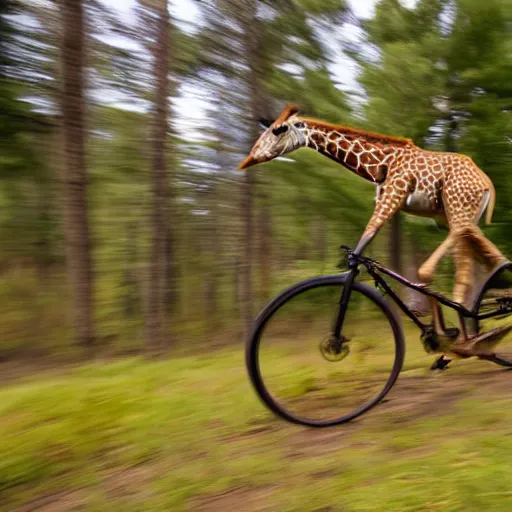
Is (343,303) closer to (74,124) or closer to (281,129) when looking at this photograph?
(281,129)

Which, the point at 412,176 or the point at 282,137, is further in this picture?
the point at 282,137

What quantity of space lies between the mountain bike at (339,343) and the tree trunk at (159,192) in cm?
428

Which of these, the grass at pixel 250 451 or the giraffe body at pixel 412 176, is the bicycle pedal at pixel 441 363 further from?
the giraffe body at pixel 412 176

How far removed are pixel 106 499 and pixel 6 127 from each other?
8.05 m

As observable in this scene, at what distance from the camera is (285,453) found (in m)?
2.57

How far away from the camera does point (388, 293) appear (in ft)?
10.3

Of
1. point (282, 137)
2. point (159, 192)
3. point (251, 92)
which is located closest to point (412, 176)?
point (282, 137)

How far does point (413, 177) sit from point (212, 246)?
7.32 metres

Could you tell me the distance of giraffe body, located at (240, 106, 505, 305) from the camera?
143 inches

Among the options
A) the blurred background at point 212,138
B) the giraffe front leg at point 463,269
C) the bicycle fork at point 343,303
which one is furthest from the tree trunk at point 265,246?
the bicycle fork at point 343,303

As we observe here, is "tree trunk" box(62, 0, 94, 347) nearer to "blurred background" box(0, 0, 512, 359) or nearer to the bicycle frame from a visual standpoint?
"blurred background" box(0, 0, 512, 359)

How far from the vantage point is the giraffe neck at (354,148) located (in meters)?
3.70

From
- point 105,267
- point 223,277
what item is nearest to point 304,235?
point 223,277

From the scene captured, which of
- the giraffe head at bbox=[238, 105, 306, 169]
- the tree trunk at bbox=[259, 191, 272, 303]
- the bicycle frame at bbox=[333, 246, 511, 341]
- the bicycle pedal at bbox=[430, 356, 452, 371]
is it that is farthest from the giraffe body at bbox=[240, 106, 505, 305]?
the tree trunk at bbox=[259, 191, 272, 303]
